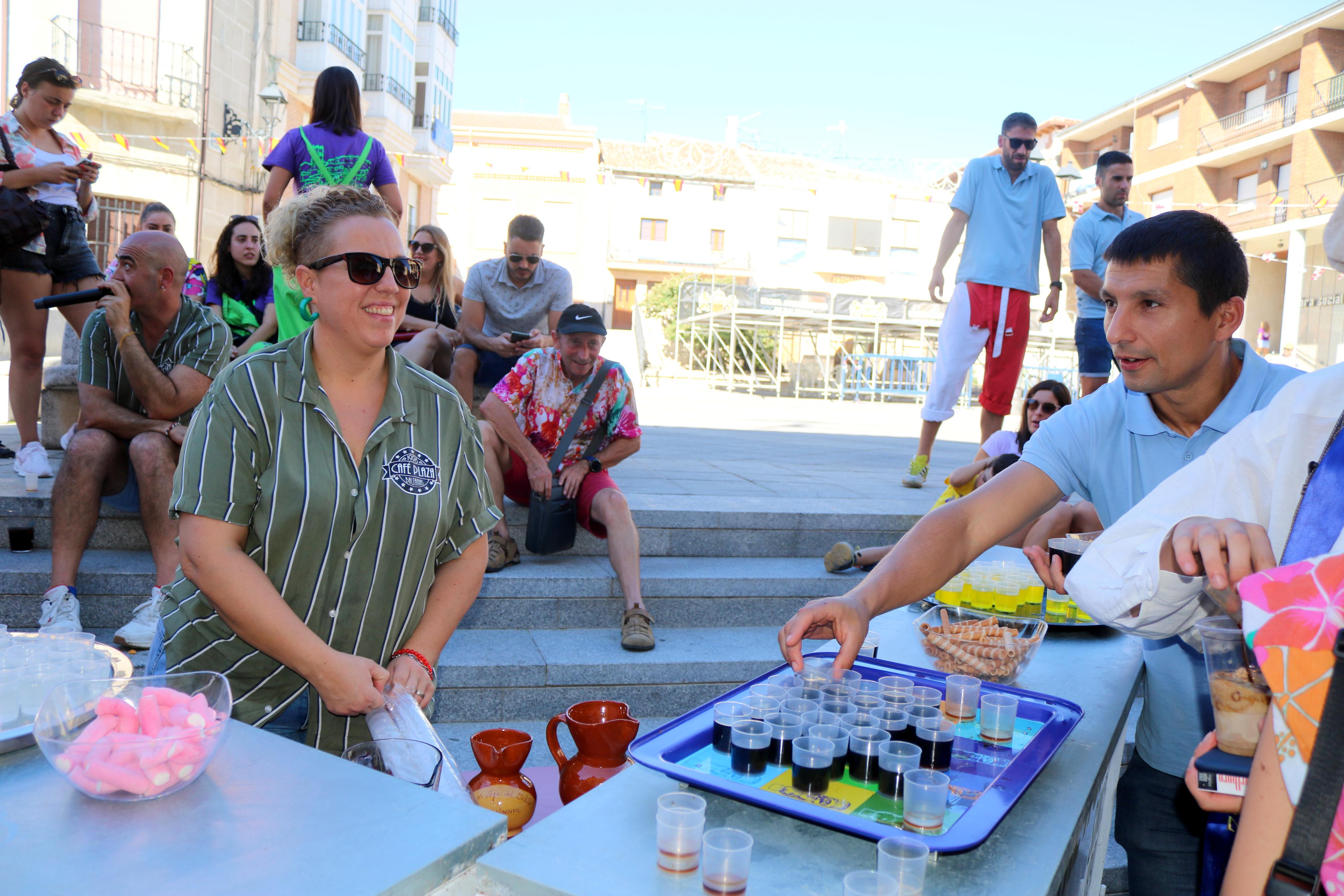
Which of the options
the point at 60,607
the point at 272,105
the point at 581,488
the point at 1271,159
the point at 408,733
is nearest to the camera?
the point at 408,733

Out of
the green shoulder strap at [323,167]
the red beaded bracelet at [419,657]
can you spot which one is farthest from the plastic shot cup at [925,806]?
the green shoulder strap at [323,167]

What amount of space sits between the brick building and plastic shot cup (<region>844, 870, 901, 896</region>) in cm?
3072

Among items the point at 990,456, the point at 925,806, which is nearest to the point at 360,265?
the point at 925,806

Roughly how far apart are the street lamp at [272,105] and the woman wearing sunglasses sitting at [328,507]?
53.0 feet

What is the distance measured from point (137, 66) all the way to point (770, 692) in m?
20.7

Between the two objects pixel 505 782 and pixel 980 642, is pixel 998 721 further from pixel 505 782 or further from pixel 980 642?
pixel 505 782

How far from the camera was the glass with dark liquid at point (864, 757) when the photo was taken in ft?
4.21

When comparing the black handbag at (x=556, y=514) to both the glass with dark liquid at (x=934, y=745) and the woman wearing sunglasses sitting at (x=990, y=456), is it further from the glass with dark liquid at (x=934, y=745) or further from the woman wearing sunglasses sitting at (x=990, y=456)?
the glass with dark liquid at (x=934, y=745)

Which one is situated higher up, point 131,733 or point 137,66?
point 137,66

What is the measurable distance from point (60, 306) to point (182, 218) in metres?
15.6

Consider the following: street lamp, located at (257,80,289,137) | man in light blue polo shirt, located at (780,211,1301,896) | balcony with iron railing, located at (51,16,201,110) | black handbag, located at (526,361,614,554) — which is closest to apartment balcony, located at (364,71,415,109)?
street lamp, located at (257,80,289,137)

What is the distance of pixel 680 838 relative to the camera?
109cm

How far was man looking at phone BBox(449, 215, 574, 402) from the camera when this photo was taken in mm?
5938

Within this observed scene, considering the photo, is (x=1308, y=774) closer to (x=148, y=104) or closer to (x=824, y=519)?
(x=824, y=519)
